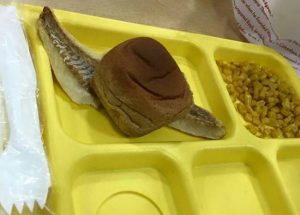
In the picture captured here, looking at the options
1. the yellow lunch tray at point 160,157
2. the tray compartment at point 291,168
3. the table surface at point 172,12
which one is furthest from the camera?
the table surface at point 172,12

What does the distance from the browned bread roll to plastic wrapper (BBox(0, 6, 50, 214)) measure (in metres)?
0.10

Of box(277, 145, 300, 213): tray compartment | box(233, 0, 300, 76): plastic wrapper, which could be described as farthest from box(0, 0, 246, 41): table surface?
box(277, 145, 300, 213): tray compartment

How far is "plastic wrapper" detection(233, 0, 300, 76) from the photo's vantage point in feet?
3.16

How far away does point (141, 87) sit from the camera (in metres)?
0.67

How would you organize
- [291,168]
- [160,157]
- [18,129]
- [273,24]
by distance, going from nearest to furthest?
1. [18,129]
2. [160,157]
3. [291,168]
4. [273,24]

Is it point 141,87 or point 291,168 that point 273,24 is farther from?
point 141,87

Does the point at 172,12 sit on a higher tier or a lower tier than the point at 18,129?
higher

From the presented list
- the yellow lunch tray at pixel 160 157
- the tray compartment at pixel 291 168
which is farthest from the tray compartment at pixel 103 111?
the tray compartment at pixel 291 168

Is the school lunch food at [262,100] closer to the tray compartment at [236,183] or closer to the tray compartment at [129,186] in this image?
the tray compartment at [236,183]

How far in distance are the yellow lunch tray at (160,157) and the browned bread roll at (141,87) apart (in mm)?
40

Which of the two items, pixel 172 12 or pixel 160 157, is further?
pixel 172 12

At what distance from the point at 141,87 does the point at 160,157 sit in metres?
0.11

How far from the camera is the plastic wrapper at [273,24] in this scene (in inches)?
37.9

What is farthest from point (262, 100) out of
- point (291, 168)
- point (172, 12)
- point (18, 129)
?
point (18, 129)
